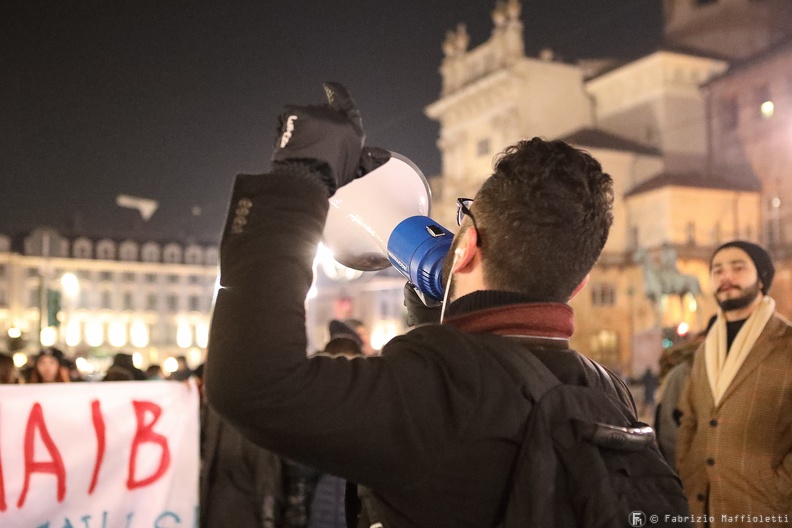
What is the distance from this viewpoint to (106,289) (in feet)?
238

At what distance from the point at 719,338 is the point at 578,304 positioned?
36.4m

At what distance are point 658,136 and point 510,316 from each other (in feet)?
142

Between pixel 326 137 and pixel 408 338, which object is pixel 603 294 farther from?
pixel 326 137

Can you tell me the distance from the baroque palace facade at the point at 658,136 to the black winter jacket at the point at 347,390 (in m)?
27.0

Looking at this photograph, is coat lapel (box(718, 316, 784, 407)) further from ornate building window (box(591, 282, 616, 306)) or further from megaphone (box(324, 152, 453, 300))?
ornate building window (box(591, 282, 616, 306))

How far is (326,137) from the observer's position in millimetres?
1434

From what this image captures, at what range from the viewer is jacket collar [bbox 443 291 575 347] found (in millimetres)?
1547

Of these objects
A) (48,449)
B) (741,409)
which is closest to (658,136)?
(741,409)

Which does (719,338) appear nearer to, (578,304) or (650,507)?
(650,507)

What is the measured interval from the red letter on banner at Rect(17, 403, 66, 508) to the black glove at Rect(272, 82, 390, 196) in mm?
2843

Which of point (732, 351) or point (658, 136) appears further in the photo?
point (658, 136)

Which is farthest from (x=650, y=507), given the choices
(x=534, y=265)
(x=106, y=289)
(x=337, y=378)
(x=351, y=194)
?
(x=106, y=289)

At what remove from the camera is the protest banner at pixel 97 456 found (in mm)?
3682

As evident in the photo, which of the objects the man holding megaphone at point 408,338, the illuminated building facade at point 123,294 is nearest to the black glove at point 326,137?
the man holding megaphone at point 408,338
